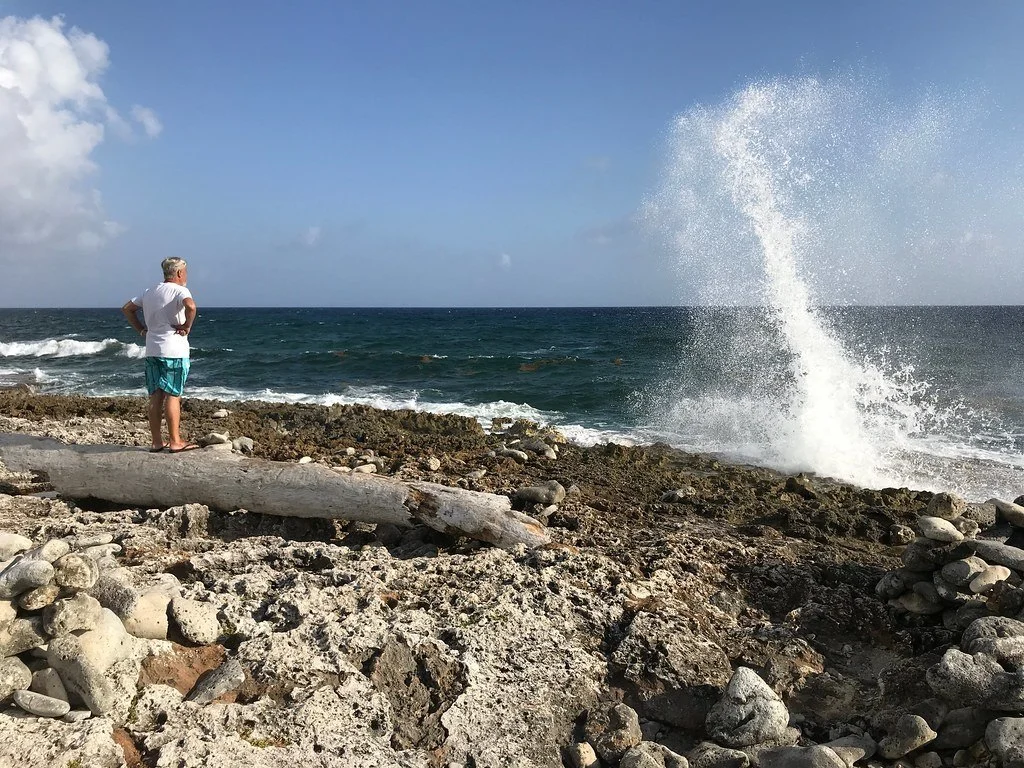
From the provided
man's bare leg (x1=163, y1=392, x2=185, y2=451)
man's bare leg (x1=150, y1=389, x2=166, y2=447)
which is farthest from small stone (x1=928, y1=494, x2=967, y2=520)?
man's bare leg (x1=150, y1=389, x2=166, y2=447)

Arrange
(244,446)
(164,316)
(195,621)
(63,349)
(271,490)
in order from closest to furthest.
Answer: (195,621) < (271,490) < (164,316) < (244,446) < (63,349)

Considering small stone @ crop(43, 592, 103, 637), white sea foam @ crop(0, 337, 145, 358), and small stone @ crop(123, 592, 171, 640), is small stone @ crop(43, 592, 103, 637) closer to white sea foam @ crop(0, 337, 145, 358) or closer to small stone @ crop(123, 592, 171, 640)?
small stone @ crop(123, 592, 171, 640)

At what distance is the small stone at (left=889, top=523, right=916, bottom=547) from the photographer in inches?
260

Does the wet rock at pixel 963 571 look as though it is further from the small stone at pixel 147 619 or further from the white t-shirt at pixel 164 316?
Answer: the white t-shirt at pixel 164 316

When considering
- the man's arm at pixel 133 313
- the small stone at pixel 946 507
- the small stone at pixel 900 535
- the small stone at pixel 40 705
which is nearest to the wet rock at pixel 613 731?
the small stone at pixel 40 705

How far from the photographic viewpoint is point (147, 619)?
3688 millimetres

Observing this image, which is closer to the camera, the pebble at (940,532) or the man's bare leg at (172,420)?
the pebble at (940,532)

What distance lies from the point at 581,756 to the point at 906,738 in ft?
5.14

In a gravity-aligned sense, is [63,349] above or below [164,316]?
below

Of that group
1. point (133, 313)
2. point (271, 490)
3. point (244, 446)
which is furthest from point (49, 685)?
point (244, 446)

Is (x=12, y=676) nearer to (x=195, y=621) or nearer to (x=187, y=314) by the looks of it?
(x=195, y=621)

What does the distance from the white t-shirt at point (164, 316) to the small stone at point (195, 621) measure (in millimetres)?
2801

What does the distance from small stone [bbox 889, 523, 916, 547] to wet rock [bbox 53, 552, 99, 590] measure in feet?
22.0

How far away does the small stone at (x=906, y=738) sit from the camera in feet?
10.6
